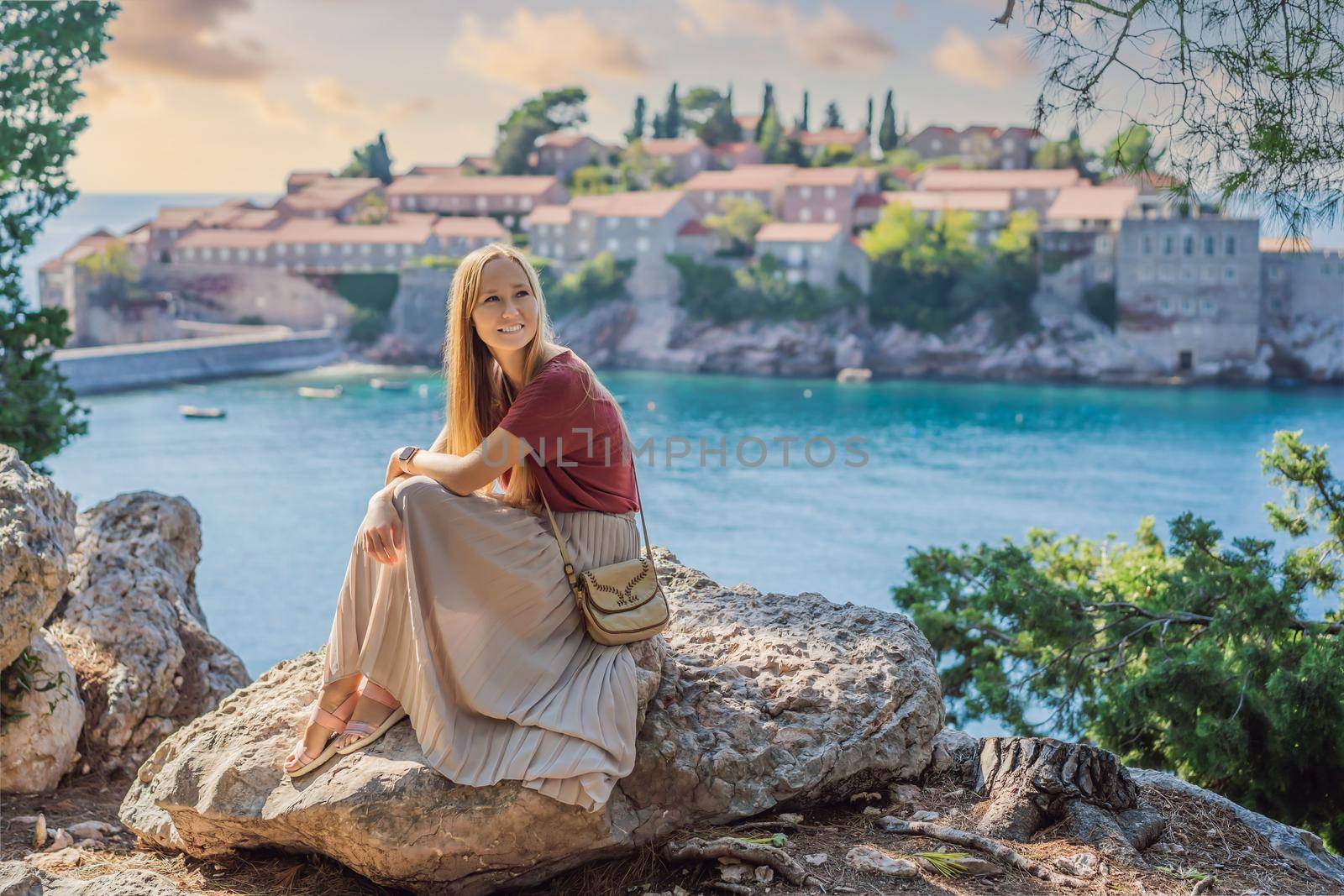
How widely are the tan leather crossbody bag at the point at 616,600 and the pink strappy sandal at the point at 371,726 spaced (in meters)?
0.49

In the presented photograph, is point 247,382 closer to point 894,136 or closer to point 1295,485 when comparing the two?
point 894,136

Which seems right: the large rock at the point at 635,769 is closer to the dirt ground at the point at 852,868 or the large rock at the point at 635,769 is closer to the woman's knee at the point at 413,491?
the dirt ground at the point at 852,868

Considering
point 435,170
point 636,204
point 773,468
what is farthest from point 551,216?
point 773,468

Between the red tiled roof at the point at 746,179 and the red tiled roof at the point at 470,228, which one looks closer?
the red tiled roof at the point at 470,228

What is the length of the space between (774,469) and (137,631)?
28.0 metres

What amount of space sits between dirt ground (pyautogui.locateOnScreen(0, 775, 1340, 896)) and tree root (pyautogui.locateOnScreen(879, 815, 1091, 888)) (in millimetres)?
19

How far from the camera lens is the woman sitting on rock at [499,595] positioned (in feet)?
9.19

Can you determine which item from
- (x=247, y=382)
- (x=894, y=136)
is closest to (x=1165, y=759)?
(x=247, y=382)

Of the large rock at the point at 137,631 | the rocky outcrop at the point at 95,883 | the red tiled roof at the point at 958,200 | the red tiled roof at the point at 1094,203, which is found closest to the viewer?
the rocky outcrop at the point at 95,883

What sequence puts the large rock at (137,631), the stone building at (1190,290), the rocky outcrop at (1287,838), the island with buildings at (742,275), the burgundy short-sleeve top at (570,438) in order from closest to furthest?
the burgundy short-sleeve top at (570,438) → the rocky outcrop at (1287,838) → the large rock at (137,631) → the stone building at (1190,290) → the island with buildings at (742,275)

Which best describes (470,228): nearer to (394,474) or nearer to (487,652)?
(394,474)

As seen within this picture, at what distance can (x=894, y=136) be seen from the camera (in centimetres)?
6209

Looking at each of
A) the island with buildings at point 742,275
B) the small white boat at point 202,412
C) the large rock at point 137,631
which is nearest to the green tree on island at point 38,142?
the large rock at point 137,631

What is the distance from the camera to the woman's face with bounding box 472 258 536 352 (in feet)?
9.80
